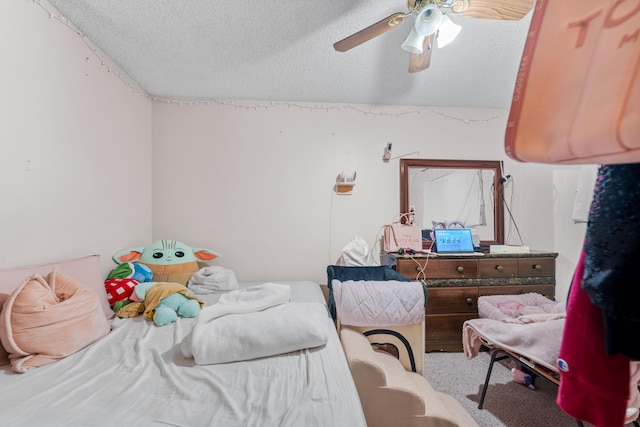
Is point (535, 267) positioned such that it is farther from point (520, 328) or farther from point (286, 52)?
point (286, 52)

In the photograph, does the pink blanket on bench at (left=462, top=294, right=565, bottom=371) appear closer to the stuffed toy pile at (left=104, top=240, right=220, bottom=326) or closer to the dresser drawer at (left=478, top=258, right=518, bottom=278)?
the dresser drawer at (left=478, top=258, right=518, bottom=278)

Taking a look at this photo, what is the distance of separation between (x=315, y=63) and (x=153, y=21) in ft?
3.45

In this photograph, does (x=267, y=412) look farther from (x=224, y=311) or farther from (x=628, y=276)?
(x=628, y=276)

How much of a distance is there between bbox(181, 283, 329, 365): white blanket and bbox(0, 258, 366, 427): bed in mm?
36

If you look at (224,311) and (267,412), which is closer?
(267,412)

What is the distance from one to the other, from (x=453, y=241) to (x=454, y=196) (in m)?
0.51

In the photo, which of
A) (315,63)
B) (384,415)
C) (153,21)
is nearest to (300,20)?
(315,63)

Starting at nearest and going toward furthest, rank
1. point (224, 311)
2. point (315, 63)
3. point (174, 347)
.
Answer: point (174, 347) → point (224, 311) → point (315, 63)

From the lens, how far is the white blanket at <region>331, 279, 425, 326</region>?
1.76m

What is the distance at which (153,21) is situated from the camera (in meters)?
1.64

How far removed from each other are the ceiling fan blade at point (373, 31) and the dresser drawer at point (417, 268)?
5.60ft

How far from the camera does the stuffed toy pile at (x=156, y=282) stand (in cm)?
166

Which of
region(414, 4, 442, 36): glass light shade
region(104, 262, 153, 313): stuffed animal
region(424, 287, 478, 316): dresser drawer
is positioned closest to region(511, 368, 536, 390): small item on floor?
region(424, 287, 478, 316): dresser drawer

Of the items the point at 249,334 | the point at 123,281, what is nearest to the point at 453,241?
the point at 249,334
